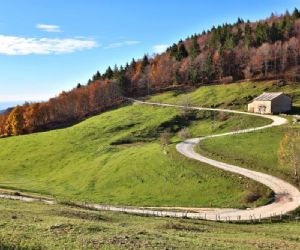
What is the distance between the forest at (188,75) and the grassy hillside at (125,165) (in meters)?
29.6

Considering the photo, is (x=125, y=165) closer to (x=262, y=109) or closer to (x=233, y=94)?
(x=262, y=109)

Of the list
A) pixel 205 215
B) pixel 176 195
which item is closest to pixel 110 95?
pixel 176 195

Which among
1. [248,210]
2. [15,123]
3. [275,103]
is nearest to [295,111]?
[275,103]

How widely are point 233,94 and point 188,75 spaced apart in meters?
37.3

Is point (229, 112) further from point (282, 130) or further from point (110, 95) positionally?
point (110, 95)

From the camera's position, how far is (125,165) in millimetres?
84062

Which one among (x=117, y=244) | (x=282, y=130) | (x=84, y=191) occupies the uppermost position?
(x=117, y=244)

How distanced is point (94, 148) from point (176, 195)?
4796cm

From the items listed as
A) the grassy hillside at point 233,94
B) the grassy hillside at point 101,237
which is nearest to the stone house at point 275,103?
the grassy hillside at point 233,94

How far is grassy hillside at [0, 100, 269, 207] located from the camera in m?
63.0

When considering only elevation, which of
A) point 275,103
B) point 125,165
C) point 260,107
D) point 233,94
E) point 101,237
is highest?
point 101,237

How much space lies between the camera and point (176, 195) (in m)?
63.6

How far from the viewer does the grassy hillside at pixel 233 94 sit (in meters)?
130

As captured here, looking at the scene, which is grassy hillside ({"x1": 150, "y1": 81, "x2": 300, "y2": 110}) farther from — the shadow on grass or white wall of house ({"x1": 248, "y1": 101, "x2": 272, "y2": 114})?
white wall of house ({"x1": 248, "y1": 101, "x2": 272, "y2": 114})
